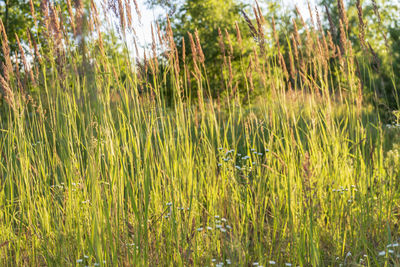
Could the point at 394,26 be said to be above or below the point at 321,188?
above

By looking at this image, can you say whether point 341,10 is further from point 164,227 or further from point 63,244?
point 63,244

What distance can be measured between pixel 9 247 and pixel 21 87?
883 mm

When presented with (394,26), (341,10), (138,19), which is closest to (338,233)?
(341,10)

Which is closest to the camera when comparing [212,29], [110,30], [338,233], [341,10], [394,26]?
[110,30]

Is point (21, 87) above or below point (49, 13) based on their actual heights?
below

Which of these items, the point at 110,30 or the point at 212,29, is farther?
the point at 212,29

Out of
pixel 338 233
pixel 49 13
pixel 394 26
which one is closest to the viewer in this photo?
pixel 49 13

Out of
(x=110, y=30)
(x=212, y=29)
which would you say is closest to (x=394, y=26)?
(x=212, y=29)

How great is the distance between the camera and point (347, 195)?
2059 mm

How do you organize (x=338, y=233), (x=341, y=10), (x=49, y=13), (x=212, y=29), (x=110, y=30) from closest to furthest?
(x=49, y=13), (x=110, y=30), (x=338, y=233), (x=341, y=10), (x=212, y=29)

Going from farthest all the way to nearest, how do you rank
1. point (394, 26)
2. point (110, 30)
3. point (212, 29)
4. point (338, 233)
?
point (212, 29)
point (394, 26)
point (338, 233)
point (110, 30)

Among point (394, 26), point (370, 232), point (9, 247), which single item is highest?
point (394, 26)

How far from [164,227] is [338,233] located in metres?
0.90

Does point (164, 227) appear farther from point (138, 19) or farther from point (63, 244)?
point (138, 19)
